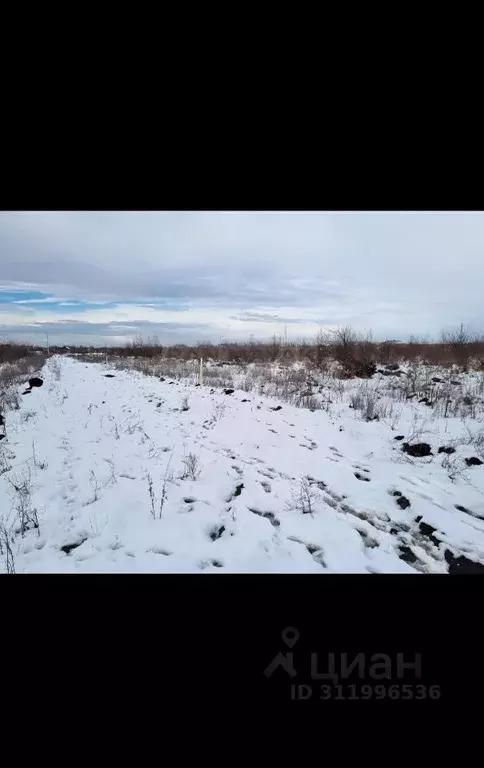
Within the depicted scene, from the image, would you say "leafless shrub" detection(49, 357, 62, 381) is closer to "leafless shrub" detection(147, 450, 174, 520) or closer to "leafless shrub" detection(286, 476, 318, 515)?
"leafless shrub" detection(147, 450, 174, 520)

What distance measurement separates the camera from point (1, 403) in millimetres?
6395

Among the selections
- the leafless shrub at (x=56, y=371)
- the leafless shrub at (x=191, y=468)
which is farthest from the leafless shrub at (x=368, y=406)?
the leafless shrub at (x=56, y=371)

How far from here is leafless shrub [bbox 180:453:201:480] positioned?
10.9ft

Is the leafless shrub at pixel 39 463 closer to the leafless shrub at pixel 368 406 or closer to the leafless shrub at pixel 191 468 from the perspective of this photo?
the leafless shrub at pixel 191 468

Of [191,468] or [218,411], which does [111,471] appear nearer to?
[191,468]

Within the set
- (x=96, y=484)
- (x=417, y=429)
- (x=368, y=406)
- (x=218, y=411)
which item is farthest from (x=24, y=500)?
(x=368, y=406)

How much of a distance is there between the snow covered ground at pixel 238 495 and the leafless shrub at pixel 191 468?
0.02m
